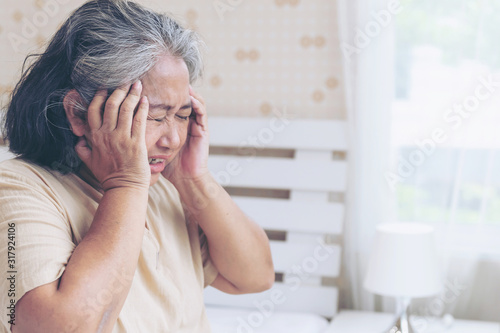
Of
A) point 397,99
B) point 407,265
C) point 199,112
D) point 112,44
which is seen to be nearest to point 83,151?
point 112,44

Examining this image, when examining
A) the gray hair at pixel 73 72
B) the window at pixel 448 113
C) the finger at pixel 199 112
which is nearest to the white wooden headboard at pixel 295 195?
the window at pixel 448 113

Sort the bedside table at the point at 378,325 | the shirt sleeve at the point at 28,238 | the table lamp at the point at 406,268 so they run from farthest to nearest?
the bedside table at the point at 378,325
the table lamp at the point at 406,268
the shirt sleeve at the point at 28,238

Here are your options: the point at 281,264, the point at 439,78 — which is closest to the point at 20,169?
the point at 281,264

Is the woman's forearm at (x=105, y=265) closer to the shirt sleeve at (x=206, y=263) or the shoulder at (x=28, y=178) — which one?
the shoulder at (x=28, y=178)

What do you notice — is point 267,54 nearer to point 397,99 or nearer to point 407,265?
point 397,99

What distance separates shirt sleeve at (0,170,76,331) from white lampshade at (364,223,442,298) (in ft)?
4.63

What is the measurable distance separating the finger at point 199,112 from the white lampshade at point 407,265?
3.49 feet

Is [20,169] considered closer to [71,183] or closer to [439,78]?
[71,183]

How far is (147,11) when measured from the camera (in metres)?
1.11

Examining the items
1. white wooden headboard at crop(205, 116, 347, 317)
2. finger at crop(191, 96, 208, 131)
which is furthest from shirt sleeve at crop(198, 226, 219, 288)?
white wooden headboard at crop(205, 116, 347, 317)

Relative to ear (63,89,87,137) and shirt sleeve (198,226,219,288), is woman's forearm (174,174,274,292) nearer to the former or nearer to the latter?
shirt sleeve (198,226,219,288)

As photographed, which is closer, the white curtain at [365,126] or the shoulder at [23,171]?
the shoulder at [23,171]

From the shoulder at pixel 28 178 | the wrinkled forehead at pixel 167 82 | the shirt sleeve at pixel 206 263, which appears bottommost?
the shirt sleeve at pixel 206 263

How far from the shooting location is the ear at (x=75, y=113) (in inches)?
40.3
